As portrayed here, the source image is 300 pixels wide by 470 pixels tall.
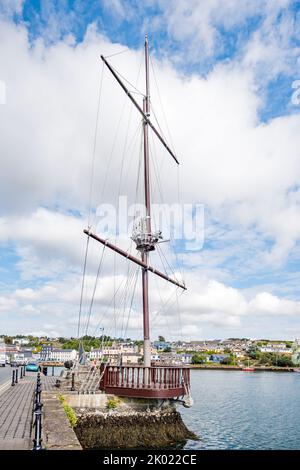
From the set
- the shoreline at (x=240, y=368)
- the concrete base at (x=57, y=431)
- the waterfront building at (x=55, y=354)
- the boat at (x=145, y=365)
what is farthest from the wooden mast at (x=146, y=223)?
the waterfront building at (x=55, y=354)

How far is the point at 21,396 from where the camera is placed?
59.2 feet

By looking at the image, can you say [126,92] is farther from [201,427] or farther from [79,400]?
[201,427]

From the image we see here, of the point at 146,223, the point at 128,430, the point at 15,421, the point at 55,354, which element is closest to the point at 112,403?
the point at 128,430

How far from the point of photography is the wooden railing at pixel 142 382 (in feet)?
59.2

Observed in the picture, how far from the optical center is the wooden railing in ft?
59.2

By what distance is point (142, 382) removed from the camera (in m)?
18.4

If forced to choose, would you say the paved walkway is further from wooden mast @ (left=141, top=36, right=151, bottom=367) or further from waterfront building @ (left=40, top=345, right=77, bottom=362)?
waterfront building @ (left=40, top=345, right=77, bottom=362)

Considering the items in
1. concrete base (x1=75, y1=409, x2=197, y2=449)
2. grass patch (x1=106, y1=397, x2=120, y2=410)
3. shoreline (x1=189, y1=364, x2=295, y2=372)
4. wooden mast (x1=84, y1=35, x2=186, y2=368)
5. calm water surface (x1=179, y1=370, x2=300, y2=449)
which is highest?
wooden mast (x1=84, y1=35, x2=186, y2=368)

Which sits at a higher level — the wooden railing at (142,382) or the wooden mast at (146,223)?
the wooden mast at (146,223)

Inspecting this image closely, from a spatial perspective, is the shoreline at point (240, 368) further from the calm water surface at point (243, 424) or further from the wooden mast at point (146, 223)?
the wooden mast at point (146, 223)

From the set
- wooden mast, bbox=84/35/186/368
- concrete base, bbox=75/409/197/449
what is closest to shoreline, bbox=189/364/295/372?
wooden mast, bbox=84/35/186/368

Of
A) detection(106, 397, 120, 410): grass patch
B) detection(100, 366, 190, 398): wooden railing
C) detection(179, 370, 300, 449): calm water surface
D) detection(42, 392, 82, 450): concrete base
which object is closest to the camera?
detection(42, 392, 82, 450): concrete base
